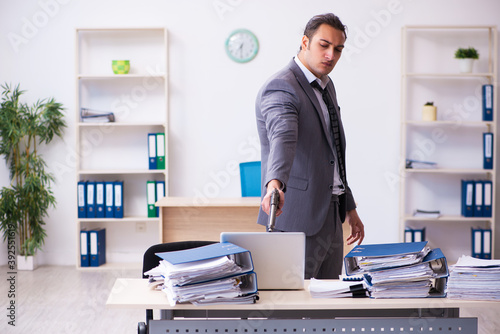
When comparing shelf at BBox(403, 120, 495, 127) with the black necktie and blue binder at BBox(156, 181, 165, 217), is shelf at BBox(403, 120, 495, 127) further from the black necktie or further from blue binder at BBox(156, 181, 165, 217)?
the black necktie

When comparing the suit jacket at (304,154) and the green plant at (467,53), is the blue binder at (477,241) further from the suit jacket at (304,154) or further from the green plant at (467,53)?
the suit jacket at (304,154)

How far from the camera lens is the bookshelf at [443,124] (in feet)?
17.0

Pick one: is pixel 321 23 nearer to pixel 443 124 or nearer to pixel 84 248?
pixel 443 124

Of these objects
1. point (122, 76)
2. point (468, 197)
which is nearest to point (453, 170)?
point (468, 197)

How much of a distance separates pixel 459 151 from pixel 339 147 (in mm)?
3382

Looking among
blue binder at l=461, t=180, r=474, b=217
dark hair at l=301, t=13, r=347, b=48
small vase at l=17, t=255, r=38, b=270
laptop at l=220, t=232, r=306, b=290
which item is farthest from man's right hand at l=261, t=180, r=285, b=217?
small vase at l=17, t=255, r=38, b=270

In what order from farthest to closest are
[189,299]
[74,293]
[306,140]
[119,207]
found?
[119,207] < [74,293] < [306,140] < [189,299]

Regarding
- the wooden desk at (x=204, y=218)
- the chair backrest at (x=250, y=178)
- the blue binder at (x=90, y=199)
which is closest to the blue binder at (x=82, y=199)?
the blue binder at (x=90, y=199)

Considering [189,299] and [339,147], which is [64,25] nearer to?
[339,147]

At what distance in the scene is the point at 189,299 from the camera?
5.52ft

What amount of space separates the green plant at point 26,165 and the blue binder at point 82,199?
23 cm

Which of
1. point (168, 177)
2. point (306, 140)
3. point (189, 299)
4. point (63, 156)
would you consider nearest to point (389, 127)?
point (168, 177)

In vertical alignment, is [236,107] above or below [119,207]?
above

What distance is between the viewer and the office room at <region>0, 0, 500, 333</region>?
518 centimetres
